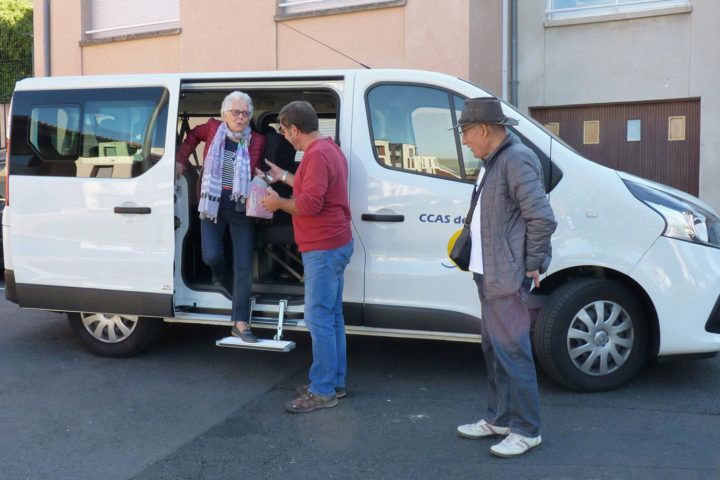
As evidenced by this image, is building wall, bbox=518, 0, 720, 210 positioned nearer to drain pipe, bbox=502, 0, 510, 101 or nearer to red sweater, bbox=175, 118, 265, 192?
drain pipe, bbox=502, 0, 510, 101

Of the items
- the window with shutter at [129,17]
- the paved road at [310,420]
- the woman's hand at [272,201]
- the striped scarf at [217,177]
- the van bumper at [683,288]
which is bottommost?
the paved road at [310,420]

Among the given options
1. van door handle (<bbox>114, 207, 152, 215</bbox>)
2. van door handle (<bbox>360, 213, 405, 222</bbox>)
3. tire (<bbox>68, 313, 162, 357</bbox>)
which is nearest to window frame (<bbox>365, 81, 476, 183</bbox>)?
van door handle (<bbox>360, 213, 405, 222</bbox>)

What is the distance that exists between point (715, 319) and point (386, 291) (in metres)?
2.03

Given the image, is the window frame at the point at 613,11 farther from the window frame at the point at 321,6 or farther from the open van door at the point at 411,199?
the open van door at the point at 411,199

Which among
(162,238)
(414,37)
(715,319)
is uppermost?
(414,37)

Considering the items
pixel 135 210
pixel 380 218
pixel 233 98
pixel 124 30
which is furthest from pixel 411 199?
pixel 124 30

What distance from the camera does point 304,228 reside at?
4594 mm

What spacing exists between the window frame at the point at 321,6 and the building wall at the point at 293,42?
0.25 feet

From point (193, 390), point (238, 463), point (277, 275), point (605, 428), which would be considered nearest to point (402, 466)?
point (238, 463)

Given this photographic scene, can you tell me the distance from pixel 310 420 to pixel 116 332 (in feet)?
6.87

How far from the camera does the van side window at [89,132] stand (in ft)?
17.8

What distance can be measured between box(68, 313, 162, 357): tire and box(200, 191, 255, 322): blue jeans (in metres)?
0.80

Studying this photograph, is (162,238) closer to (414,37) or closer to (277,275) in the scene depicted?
(277,275)

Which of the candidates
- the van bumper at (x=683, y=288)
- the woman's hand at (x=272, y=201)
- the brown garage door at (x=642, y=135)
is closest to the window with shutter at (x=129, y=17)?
the brown garage door at (x=642, y=135)
